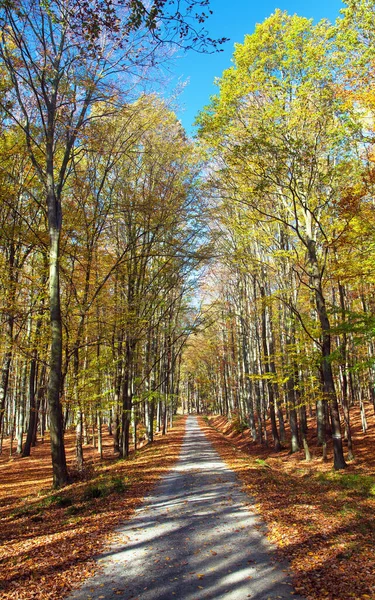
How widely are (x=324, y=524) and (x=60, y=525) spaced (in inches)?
187

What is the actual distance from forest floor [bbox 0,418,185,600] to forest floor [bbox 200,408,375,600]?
274 cm

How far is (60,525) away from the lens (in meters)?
6.95

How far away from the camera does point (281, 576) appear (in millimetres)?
4535

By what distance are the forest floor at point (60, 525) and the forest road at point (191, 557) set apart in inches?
12.5

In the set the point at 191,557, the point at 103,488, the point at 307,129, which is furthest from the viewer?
the point at 307,129

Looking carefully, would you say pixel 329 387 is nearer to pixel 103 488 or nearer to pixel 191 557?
pixel 103 488

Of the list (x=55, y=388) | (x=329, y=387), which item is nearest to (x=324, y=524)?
(x=329, y=387)

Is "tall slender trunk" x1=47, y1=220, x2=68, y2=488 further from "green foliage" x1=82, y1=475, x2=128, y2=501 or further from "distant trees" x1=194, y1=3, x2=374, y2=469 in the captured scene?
"distant trees" x1=194, y1=3, x2=374, y2=469

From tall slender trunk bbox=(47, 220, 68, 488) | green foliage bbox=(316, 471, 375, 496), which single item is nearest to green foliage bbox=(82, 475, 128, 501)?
tall slender trunk bbox=(47, 220, 68, 488)

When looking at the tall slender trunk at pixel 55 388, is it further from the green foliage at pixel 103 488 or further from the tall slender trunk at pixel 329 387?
the tall slender trunk at pixel 329 387

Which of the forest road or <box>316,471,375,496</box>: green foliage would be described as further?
<box>316,471,375,496</box>: green foliage

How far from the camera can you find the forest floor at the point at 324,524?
4370 mm

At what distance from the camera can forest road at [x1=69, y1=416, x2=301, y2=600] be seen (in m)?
4.29

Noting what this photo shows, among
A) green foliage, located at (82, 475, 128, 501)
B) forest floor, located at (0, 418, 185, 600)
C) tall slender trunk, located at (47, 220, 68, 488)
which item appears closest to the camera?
forest floor, located at (0, 418, 185, 600)
